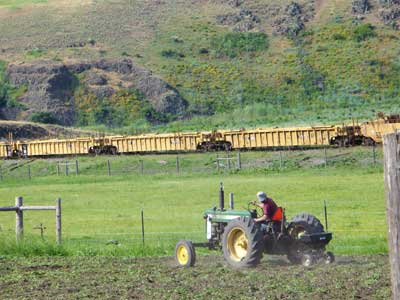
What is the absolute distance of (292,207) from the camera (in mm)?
28781

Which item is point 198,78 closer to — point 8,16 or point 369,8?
point 369,8

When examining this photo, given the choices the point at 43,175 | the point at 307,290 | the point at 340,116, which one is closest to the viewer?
the point at 307,290

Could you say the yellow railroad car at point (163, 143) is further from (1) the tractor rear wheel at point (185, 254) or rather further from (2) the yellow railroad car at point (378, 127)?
(1) the tractor rear wheel at point (185, 254)

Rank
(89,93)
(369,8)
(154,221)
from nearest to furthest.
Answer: (154,221) → (89,93) → (369,8)

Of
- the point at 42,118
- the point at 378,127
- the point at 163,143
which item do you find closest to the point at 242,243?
the point at 378,127

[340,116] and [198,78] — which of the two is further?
[198,78]

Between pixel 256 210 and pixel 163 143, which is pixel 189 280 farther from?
pixel 163 143

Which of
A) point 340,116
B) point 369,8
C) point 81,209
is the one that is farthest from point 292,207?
point 369,8

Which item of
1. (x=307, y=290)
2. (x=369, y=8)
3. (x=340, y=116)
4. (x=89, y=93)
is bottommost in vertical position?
(x=307, y=290)

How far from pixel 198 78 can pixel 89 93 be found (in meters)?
13.5

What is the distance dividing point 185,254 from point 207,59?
3766 inches

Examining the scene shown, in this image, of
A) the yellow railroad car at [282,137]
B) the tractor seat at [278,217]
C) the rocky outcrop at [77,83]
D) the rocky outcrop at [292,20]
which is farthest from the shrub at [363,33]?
the tractor seat at [278,217]

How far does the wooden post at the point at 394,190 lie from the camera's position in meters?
6.34

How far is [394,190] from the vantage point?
6348mm
